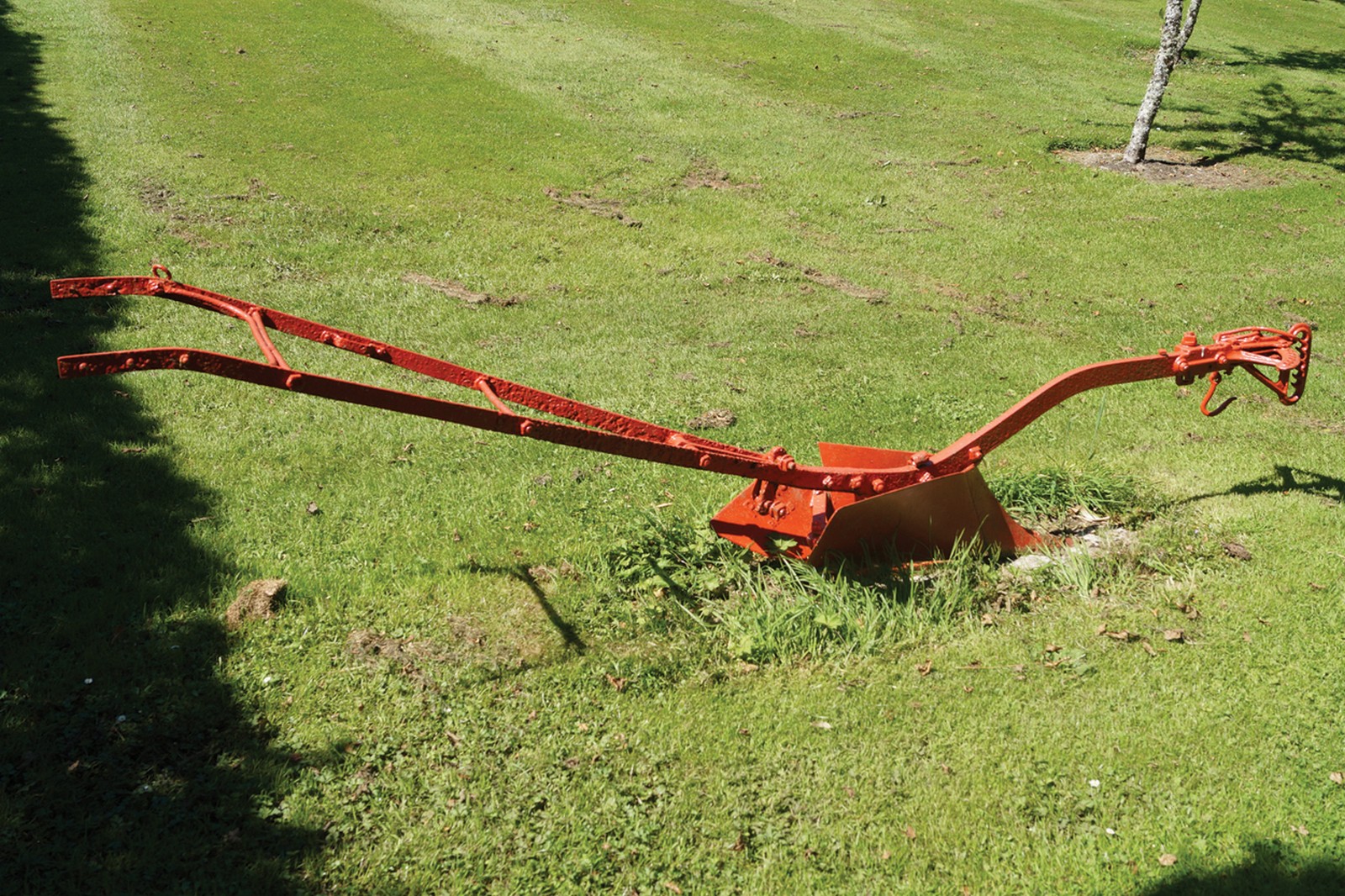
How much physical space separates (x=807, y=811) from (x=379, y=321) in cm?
613

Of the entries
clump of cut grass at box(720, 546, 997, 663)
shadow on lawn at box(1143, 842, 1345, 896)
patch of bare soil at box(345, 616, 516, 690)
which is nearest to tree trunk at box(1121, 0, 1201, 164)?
clump of cut grass at box(720, 546, 997, 663)

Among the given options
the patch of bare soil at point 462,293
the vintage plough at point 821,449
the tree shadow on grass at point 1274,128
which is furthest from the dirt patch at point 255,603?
the tree shadow on grass at point 1274,128

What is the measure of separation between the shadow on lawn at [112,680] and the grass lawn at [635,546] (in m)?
0.02

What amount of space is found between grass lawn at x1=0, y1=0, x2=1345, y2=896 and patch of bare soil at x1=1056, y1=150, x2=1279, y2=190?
0.30m

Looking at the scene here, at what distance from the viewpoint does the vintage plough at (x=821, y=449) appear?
4.22 meters

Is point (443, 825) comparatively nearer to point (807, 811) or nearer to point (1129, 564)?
point (807, 811)

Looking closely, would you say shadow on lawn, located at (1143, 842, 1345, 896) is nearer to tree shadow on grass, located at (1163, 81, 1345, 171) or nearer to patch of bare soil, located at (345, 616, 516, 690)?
patch of bare soil, located at (345, 616, 516, 690)

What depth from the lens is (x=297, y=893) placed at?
343 centimetres

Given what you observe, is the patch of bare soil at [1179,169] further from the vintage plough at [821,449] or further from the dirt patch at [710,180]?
the vintage plough at [821,449]

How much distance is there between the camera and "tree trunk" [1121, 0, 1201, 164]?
501 inches

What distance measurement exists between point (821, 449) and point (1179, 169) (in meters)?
11.0

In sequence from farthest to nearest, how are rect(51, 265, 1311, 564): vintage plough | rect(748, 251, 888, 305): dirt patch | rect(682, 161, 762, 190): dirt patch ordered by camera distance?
rect(682, 161, 762, 190): dirt patch, rect(748, 251, 888, 305): dirt patch, rect(51, 265, 1311, 564): vintage plough

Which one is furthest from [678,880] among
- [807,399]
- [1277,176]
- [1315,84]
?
[1315,84]

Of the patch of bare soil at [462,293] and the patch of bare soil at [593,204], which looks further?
the patch of bare soil at [593,204]
